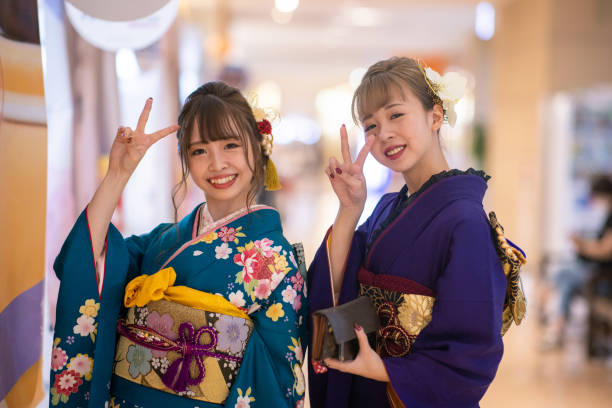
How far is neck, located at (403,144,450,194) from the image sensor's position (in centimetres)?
165

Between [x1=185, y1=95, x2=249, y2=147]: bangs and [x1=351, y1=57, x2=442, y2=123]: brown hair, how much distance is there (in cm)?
34

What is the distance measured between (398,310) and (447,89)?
61 centimetres

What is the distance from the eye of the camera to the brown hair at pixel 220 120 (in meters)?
1.58

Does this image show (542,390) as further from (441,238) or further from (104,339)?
(104,339)

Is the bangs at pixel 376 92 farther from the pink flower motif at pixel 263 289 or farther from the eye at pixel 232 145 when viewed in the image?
the pink flower motif at pixel 263 289

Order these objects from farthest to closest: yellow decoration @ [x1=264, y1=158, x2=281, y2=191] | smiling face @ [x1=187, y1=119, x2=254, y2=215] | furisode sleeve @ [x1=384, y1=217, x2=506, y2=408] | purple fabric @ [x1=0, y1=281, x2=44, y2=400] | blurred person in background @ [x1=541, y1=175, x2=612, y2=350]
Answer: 1. blurred person in background @ [x1=541, y1=175, x2=612, y2=350]
2. yellow decoration @ [x1=264, y1=158, x2=281, y2=191]
3. smiling face @ [x1=187, y1=119, x2=254, y2=215]
4. purple fabric @ [x1=0, y1=281, x2=44, y2=400]
5. furisode sleeve @ [x1=384, y1=217, x2=506, y2=408]

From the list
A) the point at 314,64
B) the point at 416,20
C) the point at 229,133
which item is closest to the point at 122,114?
the point at 229,133

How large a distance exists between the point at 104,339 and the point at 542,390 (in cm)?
330

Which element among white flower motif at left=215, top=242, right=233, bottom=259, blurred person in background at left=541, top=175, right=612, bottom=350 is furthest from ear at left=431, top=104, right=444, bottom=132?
blurred person in background at left=541, top=175, right=612, bottom=350

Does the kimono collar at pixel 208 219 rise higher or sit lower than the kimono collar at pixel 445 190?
lower

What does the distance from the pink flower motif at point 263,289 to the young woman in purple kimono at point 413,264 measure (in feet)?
0.51

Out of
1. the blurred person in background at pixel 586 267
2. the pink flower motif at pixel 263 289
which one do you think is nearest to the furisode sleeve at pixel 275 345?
the pink flower motif at pixel 263 289

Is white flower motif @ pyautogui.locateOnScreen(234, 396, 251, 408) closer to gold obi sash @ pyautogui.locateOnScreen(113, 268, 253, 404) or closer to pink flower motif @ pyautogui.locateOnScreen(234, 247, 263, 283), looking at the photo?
gold obi sash @ pyautogui.locateOnScreen(113, 268, 253, 404)

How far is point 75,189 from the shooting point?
2.31 metres
